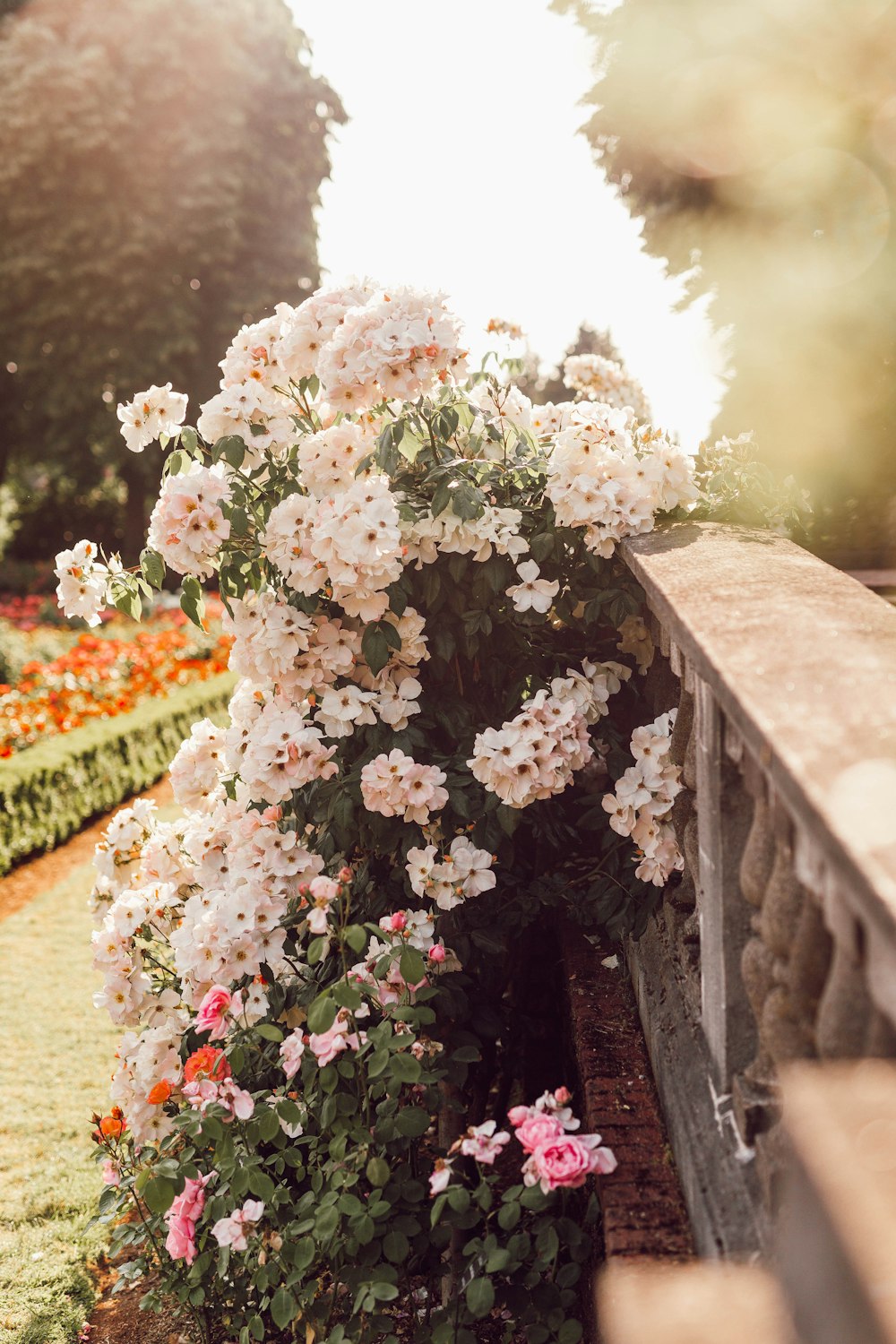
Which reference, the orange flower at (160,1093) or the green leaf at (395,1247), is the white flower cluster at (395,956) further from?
the orange flower at (160,1093)

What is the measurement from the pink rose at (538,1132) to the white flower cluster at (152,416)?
185cm

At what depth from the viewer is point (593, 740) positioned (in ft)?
7.89

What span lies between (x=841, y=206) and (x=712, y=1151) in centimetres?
859

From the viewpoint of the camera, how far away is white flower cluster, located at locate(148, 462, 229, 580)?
2.26 metres

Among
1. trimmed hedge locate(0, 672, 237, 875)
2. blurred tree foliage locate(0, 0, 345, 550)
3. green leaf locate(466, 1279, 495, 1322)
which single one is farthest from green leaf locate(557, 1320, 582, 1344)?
blurred tree foliage locate(0, 0, 345, 550)

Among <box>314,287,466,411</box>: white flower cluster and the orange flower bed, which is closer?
<box>314,287,466,411</box>: white flower cluster

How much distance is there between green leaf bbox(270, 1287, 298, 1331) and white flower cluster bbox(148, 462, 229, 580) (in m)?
1.54

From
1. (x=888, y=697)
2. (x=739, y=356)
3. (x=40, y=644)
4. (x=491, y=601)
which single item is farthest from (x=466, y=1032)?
(x=40, y=644)

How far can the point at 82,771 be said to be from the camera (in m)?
7.05

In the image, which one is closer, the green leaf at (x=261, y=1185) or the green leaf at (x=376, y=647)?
the green leaf at (x=261, y=1185)

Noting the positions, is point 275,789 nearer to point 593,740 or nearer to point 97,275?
point 593,740

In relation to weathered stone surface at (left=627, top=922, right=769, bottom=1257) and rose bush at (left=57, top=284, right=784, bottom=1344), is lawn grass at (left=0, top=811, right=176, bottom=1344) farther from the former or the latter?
weathered stone surface at (left=627, top=922, right=769, bottom=1257)

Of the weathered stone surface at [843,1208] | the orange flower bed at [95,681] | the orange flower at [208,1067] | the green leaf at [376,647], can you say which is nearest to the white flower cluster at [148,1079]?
the orange flower at [208,1067]

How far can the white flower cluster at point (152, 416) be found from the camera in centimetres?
248
